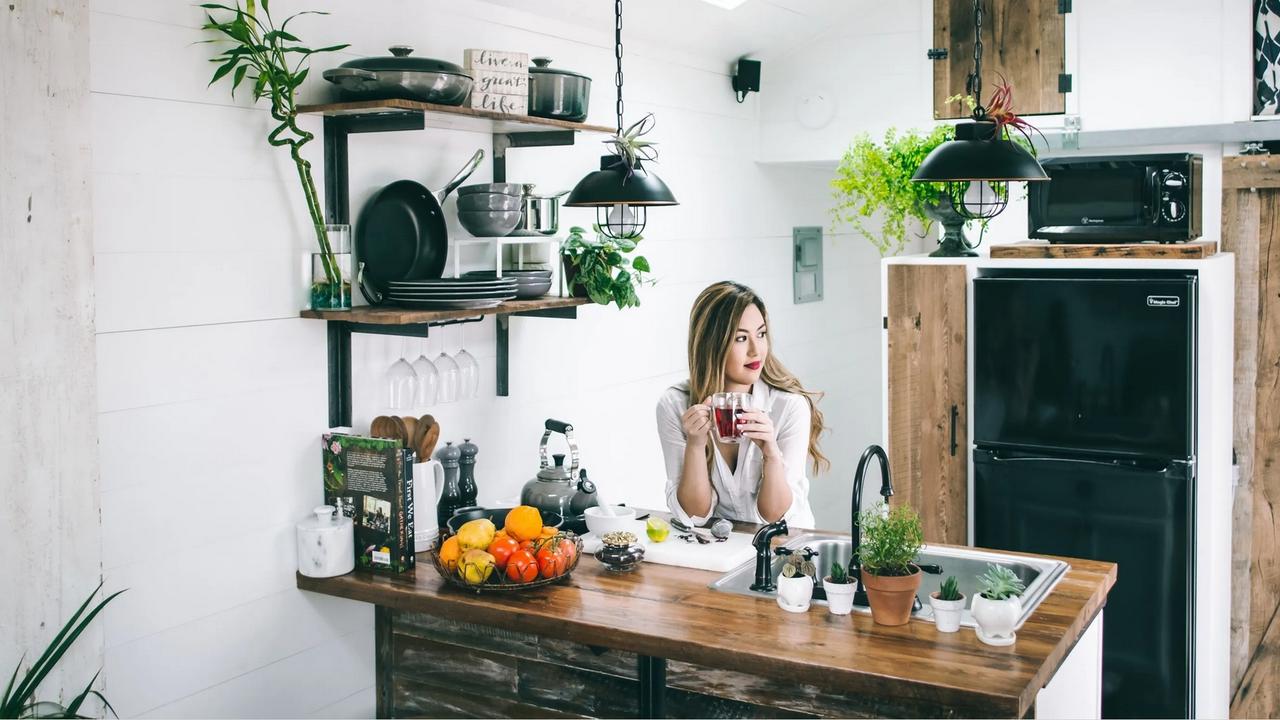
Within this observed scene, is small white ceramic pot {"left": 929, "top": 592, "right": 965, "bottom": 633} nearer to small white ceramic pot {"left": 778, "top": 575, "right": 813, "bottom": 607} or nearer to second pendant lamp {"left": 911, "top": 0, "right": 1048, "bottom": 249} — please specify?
small white ceramic pot {"left": 778, "top": 575, "right": 813, "bottom": 607}

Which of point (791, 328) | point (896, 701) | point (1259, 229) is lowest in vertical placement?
point (896, 701)

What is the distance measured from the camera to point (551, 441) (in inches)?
139

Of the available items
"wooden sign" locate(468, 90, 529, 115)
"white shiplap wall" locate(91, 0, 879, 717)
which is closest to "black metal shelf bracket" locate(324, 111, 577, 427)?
"white shiplap wall" locate(91, 0, 879, 717)

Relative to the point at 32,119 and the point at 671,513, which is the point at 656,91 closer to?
the point at 671,513

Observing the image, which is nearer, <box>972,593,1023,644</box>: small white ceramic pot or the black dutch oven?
<box>972,593,1023,644</box>: small white ceramic pot

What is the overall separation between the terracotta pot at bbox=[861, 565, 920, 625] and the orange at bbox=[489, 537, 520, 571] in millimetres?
782

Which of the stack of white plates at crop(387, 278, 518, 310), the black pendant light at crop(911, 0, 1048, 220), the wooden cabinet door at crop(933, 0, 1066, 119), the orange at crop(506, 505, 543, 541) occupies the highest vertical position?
the wooden cabinet door at crop(933, 0, 1066, 119)

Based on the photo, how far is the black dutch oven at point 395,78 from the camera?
2.48 meters

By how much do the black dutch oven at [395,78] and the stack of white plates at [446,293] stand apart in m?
0.42

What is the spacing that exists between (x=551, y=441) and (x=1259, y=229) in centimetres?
237

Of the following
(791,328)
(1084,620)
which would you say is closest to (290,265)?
(1084,620)

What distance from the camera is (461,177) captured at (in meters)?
2.94

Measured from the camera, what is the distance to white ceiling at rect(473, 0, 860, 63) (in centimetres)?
345

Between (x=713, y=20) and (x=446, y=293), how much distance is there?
182cm
